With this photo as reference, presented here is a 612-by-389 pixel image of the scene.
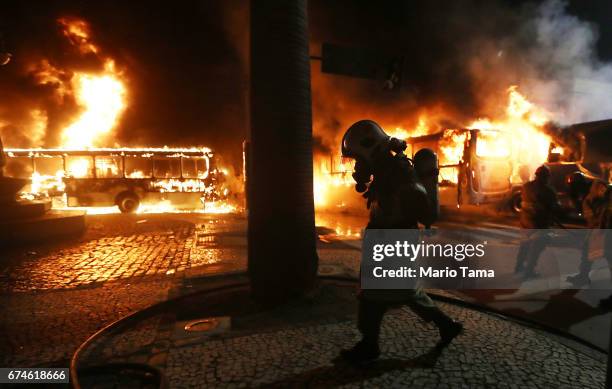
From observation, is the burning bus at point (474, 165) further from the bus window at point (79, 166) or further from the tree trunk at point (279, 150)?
the bus window at point (79, 166)

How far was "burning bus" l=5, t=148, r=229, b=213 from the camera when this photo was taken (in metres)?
15.9

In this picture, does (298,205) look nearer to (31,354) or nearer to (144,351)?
(144,351)

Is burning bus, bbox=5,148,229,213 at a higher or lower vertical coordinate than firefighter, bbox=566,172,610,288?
higher

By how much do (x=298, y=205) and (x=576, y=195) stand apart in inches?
176

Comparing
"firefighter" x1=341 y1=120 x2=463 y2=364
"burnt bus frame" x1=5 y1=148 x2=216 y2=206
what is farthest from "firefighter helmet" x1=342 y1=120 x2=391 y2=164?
"burnt bus frame" x1=5 y1=148 x2=216 y2=206

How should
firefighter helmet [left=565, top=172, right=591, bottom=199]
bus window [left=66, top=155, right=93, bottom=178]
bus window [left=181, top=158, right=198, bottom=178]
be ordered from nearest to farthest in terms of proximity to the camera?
firefighter helmet [left=565, top=172, right=591, bottom=199] → bus window [left=66, top=155, right=93, bottom=178] → bus window [left=181, top=158, right=198, bottom=178]

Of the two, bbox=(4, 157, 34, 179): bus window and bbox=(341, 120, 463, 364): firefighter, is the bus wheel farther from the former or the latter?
bbox=(341, 120, 463, 364): firefighter

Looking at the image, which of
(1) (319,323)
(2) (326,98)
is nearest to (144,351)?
(1) (319,323)

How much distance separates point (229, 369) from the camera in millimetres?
2727

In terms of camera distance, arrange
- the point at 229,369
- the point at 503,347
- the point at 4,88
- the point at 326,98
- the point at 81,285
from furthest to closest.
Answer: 1. the point at 4,88
2. the point at 326,98
3. the point at 81,285
4. the point at 503,347
5. the point at 229,369

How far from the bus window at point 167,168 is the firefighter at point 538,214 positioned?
589 inches

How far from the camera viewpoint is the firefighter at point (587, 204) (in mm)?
4629

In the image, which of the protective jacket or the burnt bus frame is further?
the burnt bus frame

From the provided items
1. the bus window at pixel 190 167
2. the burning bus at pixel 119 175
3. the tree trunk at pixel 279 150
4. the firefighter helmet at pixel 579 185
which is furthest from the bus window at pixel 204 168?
the firefighter helmet at pixel 579 185
